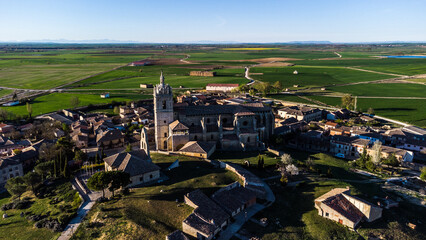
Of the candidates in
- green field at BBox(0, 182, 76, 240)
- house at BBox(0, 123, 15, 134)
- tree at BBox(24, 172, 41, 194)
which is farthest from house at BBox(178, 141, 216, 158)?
house at BBox(0, 123, 15, 134)

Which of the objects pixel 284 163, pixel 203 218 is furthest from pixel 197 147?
pixel 203 218

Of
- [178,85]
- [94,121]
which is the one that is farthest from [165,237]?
[178,85]

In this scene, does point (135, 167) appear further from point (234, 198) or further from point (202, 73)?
point (202, 73)

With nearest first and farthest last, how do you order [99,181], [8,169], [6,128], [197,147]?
1. [99,181]
2. [8,169]
3. [197,147]
4. [6,128]

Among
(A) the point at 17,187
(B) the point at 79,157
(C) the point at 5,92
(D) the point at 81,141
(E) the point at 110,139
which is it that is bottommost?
(D) the point at 81,141

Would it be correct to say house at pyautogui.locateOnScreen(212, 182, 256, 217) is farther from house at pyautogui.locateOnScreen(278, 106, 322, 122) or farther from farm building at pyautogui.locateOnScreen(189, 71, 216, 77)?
farm building at pyautogui.locateOnScreen(189, 71, 216, 77)

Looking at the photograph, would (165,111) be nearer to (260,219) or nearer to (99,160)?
(99,160)
